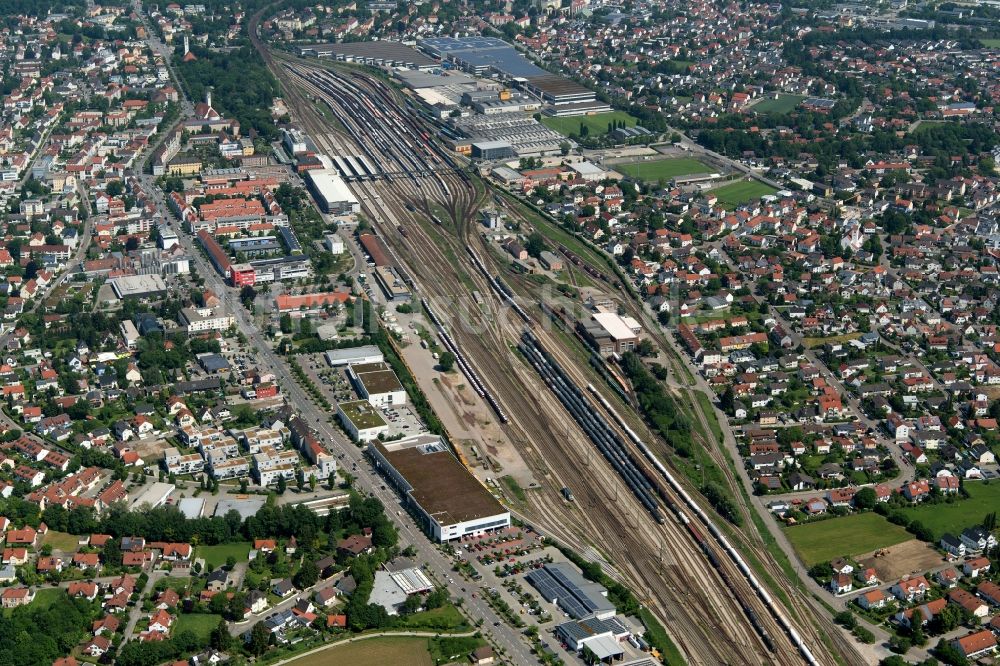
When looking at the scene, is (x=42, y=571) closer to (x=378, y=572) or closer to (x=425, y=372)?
(x=378, y=572)

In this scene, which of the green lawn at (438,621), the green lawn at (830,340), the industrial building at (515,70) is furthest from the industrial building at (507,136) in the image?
the green lawn at (438,621)

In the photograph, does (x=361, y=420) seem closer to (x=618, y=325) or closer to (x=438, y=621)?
(x=438, y=621)

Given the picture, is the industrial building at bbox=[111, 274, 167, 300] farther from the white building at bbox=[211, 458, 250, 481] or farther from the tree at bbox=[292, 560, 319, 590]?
the tree at bbox=[292, 560, 319, 590]

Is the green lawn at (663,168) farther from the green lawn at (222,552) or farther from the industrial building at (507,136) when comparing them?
the green lawn at (222,552)

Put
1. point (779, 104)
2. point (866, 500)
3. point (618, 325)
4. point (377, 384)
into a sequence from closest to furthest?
1. point (866, 500)
2. point (377, 384)
3. point (618, 325)
4. point (779, 104)

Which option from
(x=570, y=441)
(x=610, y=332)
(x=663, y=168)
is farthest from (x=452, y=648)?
(x=663, y=168)

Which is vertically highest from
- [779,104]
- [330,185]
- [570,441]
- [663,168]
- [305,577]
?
[305,577]

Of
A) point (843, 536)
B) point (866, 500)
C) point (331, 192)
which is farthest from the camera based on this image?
point (331, 192)
